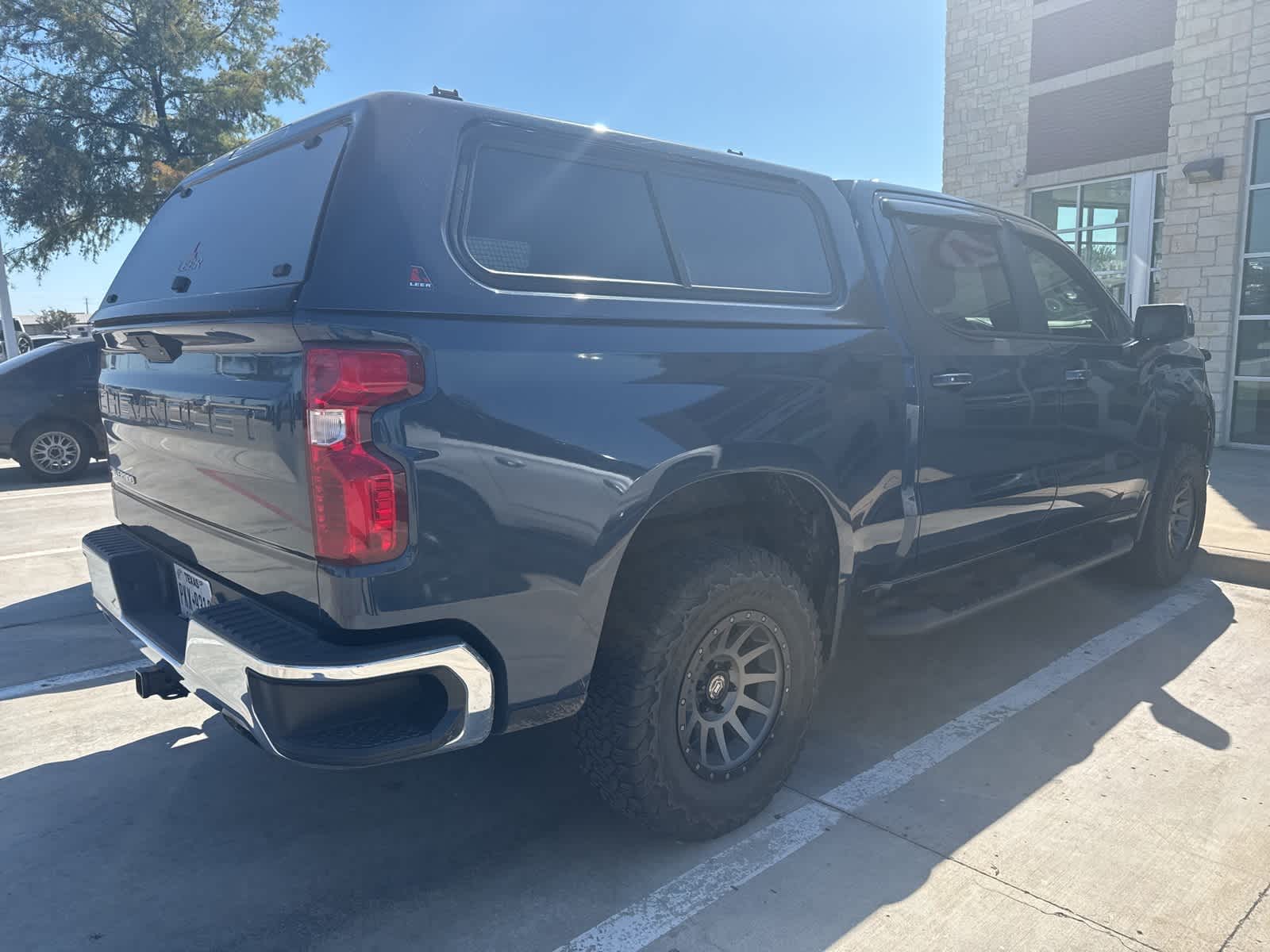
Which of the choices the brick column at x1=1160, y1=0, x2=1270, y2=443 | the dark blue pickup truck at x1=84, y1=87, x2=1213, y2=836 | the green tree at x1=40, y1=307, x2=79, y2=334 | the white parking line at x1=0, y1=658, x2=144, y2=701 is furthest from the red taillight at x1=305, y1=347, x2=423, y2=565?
the green tree at x1=40, y1=307, x2=79, y2=334

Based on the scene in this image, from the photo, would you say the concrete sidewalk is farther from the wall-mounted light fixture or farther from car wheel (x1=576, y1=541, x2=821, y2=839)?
car wheel (x1=576, y1=541, x2=821, y2=839)

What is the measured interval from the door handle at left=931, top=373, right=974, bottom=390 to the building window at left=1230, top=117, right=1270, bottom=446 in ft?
31.4

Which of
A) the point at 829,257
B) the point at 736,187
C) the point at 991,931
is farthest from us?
the point at 829,257

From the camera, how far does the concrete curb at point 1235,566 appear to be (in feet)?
18.5

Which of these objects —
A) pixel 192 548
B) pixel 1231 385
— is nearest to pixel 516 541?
pixel 192 548

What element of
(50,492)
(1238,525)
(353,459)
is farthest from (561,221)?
(50,492)

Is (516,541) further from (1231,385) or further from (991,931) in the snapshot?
(1231,385)

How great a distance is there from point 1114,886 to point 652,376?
75.1 inches

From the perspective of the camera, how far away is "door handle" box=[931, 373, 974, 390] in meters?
3.39

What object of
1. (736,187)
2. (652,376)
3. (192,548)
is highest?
(736,187)

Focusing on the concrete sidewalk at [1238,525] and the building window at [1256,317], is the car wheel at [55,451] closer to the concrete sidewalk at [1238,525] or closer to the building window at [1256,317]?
the concrete sidewalk at [1238,525]

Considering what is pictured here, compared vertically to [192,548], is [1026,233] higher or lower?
higher

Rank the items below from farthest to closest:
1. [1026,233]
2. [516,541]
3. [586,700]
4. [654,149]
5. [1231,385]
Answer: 1. [1231,385]
2. [1026,233]
3. [654,149]
4. [586,700]
5. [516,541]

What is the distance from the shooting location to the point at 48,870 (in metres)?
2.71
